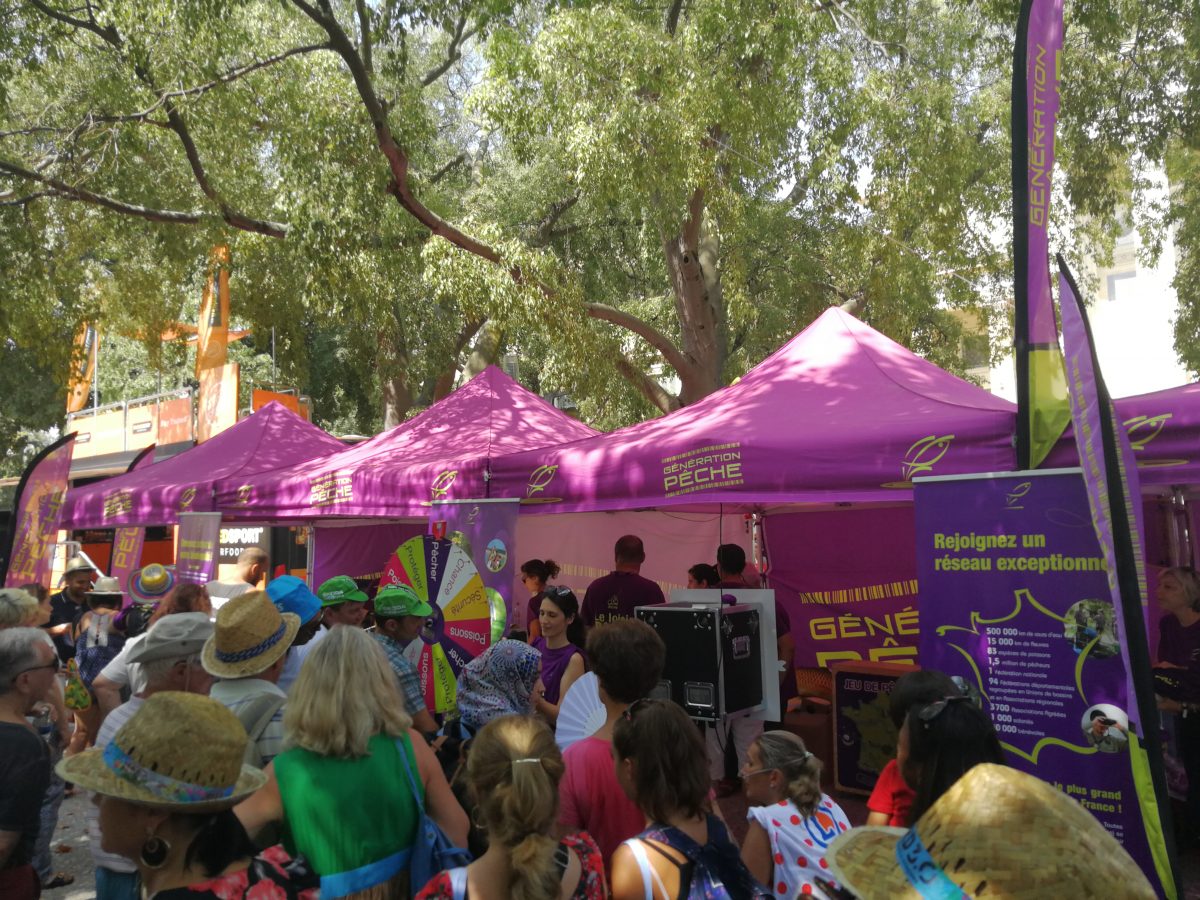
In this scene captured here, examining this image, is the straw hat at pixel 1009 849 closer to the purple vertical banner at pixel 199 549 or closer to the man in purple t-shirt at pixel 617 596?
the man in purple t-shirt at pixel 617 596

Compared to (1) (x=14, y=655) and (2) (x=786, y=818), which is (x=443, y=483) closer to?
(1) (x=14, y=655)

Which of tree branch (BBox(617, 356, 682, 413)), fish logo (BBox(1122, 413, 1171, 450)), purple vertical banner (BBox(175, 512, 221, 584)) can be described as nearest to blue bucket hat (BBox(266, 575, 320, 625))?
fish logo (BBox(1122, 413, 1171, 450))

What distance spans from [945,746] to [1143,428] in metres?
2.36

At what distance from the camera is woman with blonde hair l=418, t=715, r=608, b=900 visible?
7.48ft

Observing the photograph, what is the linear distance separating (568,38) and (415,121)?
1959 millimetres

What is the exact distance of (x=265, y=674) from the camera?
3656mm

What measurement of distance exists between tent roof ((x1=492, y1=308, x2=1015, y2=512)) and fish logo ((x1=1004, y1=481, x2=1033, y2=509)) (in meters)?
0.41

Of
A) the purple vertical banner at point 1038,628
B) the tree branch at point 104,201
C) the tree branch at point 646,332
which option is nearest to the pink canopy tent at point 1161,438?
the purple vertical banner at point 1038,628

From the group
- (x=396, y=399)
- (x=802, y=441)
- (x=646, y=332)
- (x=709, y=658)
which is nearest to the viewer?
(x=802, y=441)

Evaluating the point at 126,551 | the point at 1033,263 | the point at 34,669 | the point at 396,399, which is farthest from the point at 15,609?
the point at 396,399

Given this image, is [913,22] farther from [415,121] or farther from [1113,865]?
[1113,865]

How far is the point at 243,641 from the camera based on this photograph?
3.42 m

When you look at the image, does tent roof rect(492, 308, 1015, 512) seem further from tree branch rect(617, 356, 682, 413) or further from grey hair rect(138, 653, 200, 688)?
tree branch rect(617, 356, 682, 413)

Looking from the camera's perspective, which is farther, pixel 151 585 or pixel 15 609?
pixel 151 585
